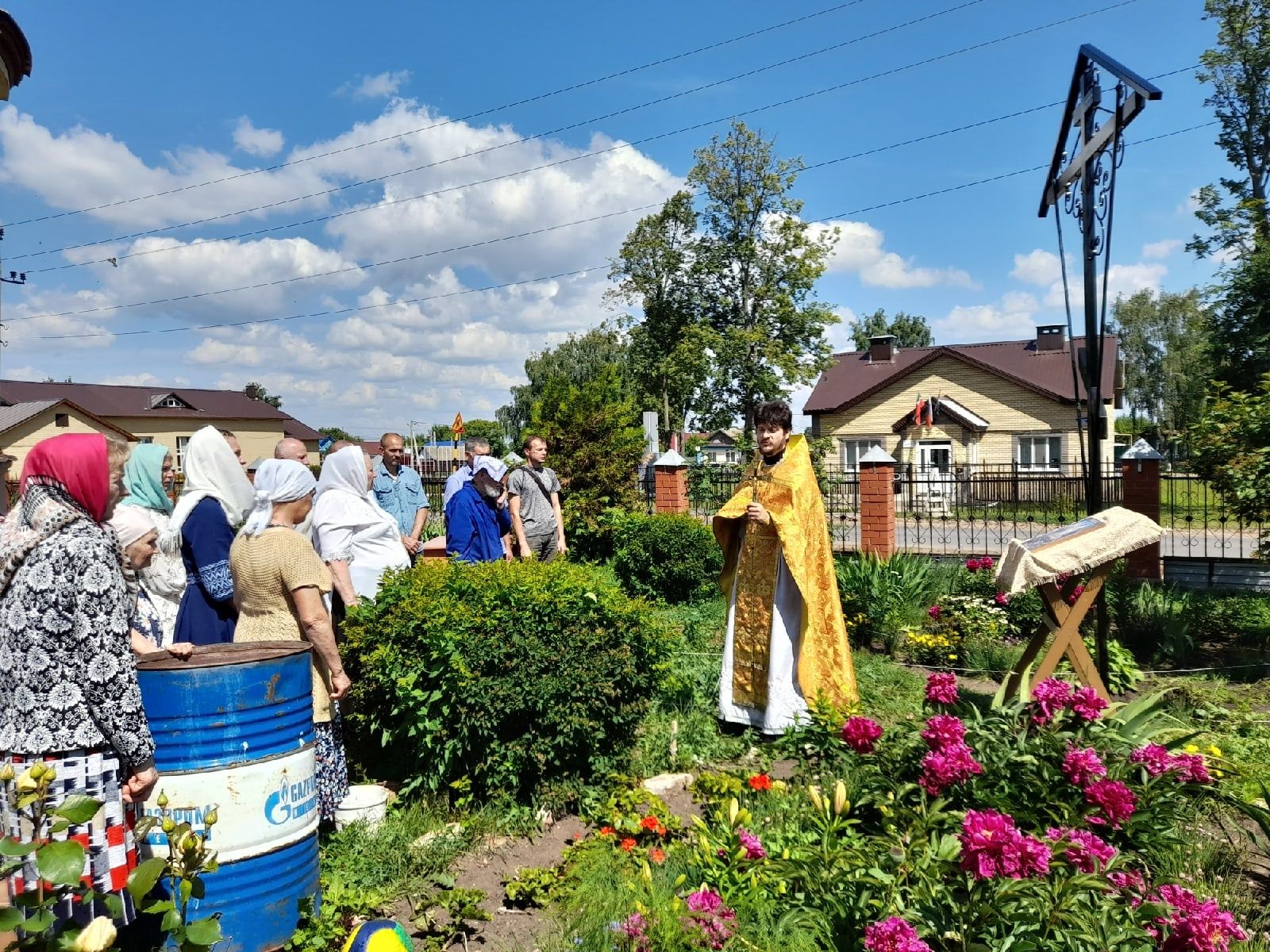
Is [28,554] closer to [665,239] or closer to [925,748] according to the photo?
[925,748]

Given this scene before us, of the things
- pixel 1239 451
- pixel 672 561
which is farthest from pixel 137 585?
pixel 672 561

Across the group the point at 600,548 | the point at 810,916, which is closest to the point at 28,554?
the point at 810,916

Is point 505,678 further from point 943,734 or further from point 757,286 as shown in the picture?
point 757,286

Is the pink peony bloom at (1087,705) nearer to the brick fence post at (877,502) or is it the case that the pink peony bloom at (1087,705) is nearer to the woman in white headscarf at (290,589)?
the woman in white headscarf at (290,589)

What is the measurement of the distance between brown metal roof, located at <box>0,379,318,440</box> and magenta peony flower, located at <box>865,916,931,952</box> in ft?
146

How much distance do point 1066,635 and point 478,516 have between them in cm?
410

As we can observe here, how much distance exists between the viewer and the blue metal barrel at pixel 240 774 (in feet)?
8.05

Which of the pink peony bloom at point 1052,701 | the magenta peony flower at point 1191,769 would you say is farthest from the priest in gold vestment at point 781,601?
the magenta peony flower at point 1191,769

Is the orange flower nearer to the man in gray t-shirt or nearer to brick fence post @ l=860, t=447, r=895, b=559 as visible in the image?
the man in gray t-shirt

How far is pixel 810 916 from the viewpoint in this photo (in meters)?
2.46

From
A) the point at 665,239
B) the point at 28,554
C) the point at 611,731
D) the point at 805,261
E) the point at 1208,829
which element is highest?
the point at 665,239

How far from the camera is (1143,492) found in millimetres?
8617

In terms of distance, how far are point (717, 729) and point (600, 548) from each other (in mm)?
5729

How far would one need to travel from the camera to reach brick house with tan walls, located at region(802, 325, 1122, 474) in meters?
27.8
